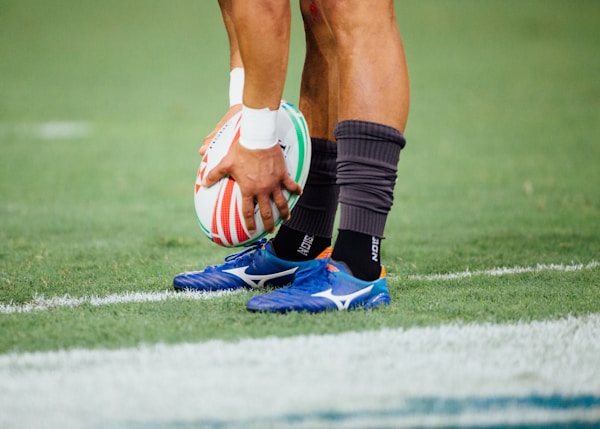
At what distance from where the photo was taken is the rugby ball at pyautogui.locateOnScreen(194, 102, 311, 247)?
2475 mm

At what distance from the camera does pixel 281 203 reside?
96.0 inches

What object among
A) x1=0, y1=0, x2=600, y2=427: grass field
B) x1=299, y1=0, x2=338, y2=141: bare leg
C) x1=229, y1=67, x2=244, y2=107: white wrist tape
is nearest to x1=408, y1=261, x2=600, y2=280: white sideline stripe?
x1=0, y1=0, x2=600, y2=427: grass field

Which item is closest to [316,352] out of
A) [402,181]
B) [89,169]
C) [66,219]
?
[66,219]

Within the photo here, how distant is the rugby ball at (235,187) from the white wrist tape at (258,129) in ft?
0.28

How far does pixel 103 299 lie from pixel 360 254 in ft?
2.47

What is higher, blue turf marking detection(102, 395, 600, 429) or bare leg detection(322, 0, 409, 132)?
bare leg detection(322, 0, 409, 132)

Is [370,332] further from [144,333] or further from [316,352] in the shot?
[144,333]

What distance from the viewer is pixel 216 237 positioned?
2529 millimetres

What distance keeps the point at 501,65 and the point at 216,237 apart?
12946 mm

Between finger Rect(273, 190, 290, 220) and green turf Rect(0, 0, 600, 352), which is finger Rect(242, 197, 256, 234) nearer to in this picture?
finger Rect(273, 190, 290, 220)

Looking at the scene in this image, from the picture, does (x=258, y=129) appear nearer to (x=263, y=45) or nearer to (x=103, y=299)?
(x=263, y=45)

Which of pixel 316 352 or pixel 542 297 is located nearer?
pixel 316 352

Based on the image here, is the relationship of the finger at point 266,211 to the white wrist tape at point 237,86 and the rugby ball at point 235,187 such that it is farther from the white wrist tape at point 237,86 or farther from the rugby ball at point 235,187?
the white wrist tape at point 237,86

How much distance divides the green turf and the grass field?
2 cm
